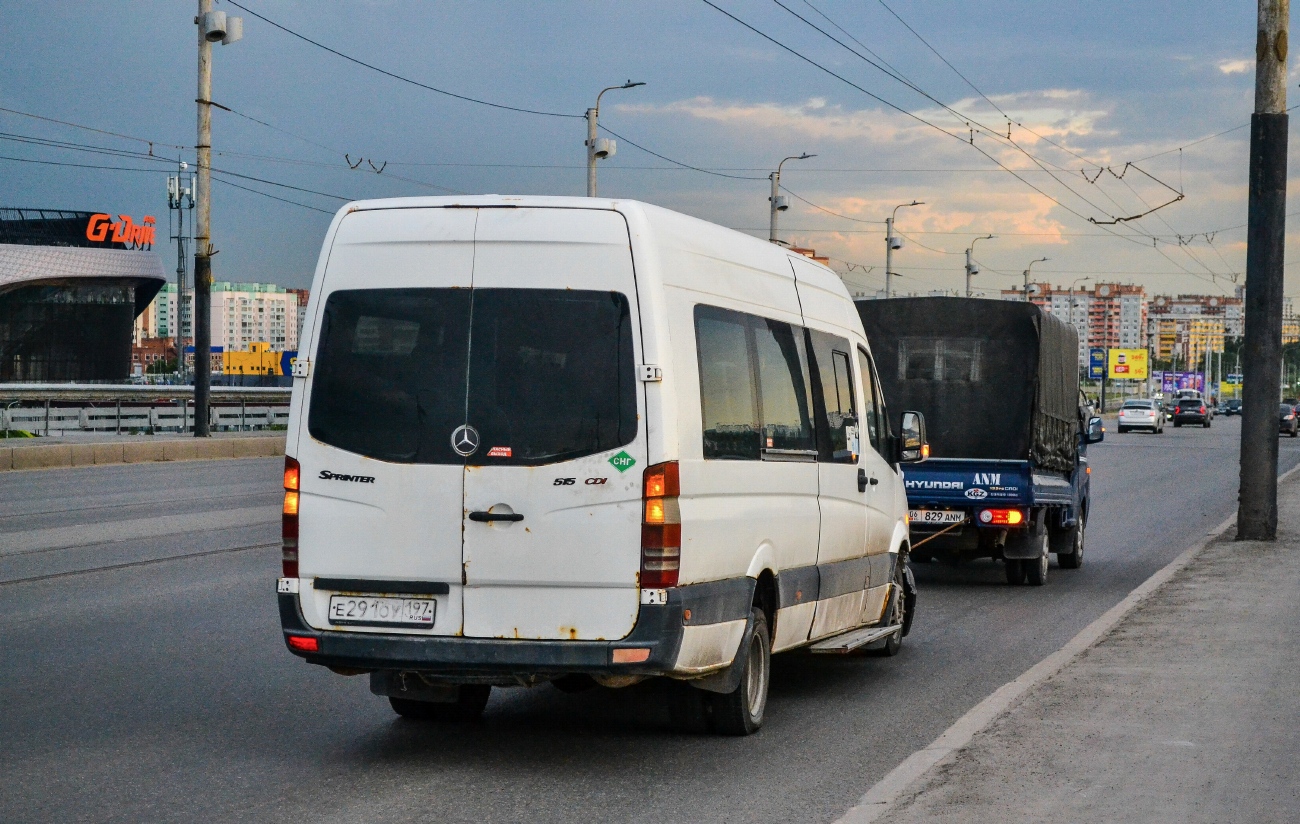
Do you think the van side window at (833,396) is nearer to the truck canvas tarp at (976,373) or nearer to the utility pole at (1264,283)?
the truck canvas tarp at (976,373)

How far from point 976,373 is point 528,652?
9.11 metres

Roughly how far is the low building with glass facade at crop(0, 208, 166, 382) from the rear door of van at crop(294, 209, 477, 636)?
89.3 metres

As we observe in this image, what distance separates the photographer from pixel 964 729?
6.68m

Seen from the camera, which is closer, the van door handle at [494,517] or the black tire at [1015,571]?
the van door handle at [494,517]

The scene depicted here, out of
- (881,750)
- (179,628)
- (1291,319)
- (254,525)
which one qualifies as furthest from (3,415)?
(1291,319)

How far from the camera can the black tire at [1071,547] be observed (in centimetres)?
1507

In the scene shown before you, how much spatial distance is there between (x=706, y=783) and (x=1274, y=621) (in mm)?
5771

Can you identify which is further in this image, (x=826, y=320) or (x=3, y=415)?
(x=3, y=415)

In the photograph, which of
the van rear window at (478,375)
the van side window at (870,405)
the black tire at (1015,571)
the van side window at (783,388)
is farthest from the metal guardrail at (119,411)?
the van rear window at (478,375)

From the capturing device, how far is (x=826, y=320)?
8.42 meters

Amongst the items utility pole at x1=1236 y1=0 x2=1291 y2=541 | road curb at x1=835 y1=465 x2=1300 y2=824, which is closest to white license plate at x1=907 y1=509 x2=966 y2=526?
road curb at x1=835 y1=465 x2=1300 y2=824

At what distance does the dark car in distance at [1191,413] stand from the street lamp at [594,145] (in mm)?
51471

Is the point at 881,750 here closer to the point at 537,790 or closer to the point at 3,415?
the point at 537,790

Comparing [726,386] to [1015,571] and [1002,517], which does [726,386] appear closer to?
[1002,517]
